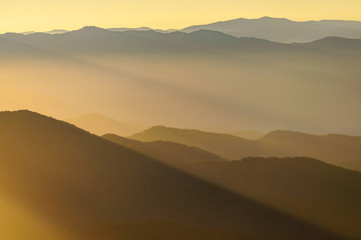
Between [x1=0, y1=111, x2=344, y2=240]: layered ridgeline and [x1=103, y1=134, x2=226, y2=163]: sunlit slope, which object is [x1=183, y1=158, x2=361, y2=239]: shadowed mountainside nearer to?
[x1=0, y1=111, x2=344, y2=240]: layered ridgeline

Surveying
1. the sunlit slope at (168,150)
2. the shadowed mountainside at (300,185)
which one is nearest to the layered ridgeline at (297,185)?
the shadowed mountainside at (300,185)

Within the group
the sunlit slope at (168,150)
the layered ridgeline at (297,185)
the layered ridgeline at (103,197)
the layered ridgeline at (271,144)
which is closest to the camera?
the layered ridgeline at (103,197)

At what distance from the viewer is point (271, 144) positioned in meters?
106

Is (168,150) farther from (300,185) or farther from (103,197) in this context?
(103,197)

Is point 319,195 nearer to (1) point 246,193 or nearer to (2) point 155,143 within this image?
(1) point 246,193

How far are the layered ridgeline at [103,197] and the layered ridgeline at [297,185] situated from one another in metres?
2.33

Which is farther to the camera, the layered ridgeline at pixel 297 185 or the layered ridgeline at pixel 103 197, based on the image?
the layered ridgeline at pixel 297 185

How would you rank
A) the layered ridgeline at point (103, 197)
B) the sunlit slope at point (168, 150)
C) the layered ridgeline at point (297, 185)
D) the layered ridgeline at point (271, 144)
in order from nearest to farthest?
1. the layered ridgeline at point (103, 197)
2. the layered ridgeline at point (297, 185)
3. the sunlit slope at point (168, 150)
4. the layered ridgeline at point (271, 144)

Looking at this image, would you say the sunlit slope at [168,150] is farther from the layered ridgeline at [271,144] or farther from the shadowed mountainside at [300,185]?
the layered ridgeline at [271,144]

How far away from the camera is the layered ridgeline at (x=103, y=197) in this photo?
128ft

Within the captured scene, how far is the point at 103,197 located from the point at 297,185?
21281 mm

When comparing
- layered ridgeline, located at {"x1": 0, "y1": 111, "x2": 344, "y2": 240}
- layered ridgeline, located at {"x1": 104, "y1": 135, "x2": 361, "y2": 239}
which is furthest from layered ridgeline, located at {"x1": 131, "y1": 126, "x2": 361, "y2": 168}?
layered ridgeline, located at {"x1": 0, "y1": 111, "x2": 344, "y2": 240}

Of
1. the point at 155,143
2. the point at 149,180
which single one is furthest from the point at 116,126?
the point at 149,180

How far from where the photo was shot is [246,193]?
48.8 m
